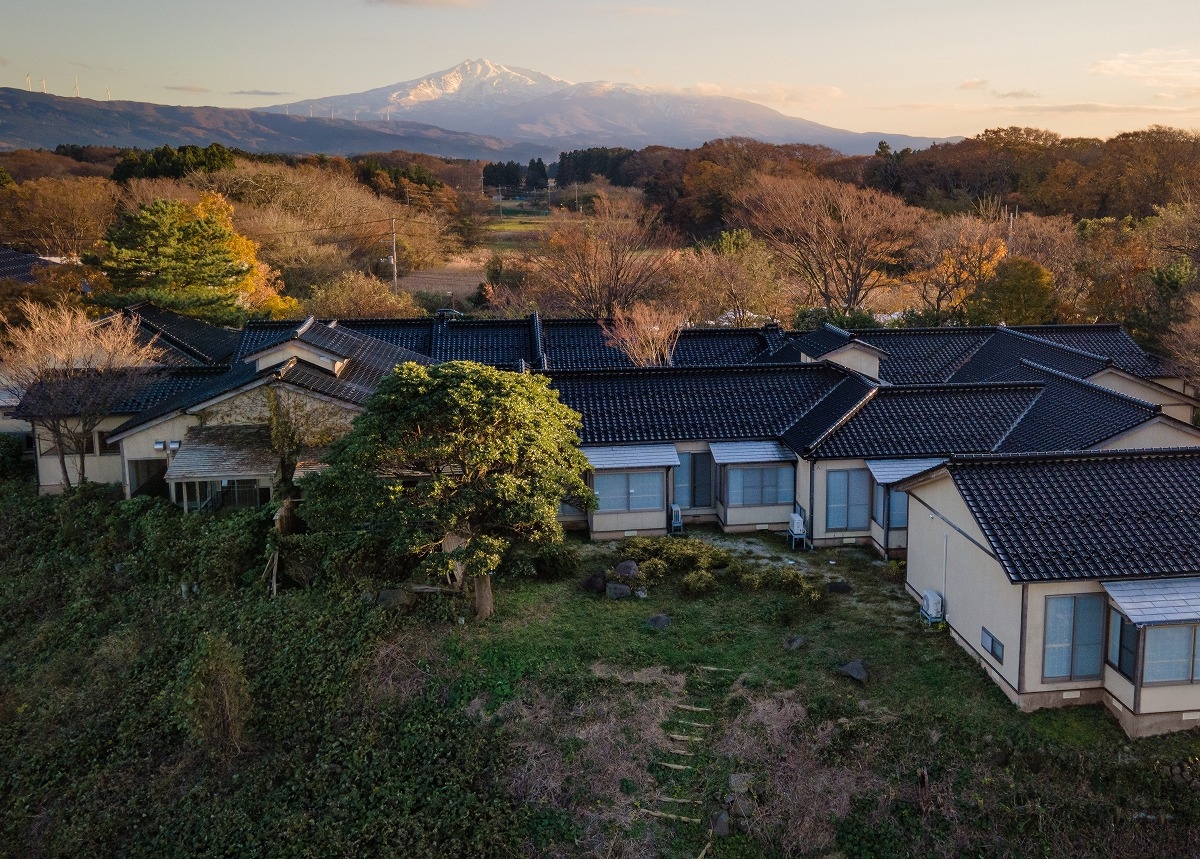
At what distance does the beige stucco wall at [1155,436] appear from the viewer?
58.3 ft

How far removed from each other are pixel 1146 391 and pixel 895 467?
9.06 metres

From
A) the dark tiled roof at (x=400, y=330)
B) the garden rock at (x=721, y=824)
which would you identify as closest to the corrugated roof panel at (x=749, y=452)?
the garden rock at (x=721, y=824)

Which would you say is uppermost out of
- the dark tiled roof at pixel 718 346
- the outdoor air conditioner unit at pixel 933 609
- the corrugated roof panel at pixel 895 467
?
the dark tiled roof at pixel 718 346

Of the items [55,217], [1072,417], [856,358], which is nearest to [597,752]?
[1072,417]

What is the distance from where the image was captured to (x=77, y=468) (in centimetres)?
2225

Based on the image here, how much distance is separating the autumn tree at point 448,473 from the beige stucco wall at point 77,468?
359 inches

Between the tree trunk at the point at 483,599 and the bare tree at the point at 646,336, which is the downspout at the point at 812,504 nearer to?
the tree trunk at the point at 483,599

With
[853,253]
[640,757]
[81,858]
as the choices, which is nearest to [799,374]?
[640,757]

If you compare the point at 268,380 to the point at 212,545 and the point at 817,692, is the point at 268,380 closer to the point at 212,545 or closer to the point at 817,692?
the point at 212,545

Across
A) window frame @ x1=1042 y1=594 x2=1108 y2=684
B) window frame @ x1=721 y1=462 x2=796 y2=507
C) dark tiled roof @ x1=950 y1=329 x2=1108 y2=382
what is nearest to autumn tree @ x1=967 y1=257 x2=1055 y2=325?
dark tiled roof @ x1=950 y1=329 x2=1108 y2=382

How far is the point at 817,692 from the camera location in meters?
13.5

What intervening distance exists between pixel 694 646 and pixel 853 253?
2963cm

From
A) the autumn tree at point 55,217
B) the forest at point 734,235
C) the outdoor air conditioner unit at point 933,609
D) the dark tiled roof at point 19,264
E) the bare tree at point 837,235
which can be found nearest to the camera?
the outdoor air conditioner unit at point 933,609

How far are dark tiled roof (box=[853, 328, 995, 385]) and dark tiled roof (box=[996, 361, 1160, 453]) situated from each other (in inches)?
198
